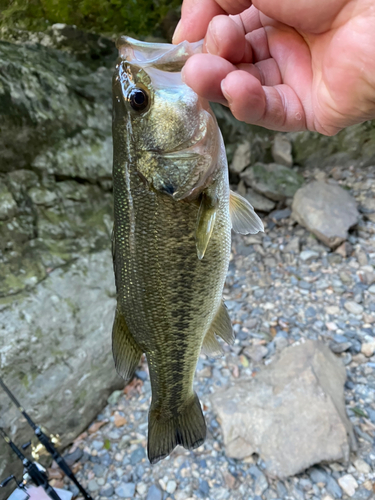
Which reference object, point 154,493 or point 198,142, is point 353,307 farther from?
point 198,142

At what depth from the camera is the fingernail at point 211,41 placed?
3.63ft

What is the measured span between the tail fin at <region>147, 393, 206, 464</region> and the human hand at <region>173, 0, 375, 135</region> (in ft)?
4.50

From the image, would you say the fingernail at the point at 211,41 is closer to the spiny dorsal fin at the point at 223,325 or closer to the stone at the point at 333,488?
the spiny dorsal fin at the point at 223,325

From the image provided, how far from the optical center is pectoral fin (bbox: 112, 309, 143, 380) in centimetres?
143

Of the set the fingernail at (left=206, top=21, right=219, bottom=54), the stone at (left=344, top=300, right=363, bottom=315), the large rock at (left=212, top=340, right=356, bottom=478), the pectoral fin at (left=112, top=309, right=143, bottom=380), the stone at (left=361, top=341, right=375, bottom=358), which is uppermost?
the fingernail at (left=206, top=21, right=219, bottom=54)

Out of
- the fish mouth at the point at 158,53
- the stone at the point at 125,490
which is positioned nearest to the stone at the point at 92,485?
the stone at the point at 125,490

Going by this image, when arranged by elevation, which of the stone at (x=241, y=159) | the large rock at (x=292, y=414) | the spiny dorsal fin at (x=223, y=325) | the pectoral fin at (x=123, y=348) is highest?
the pectoral fin at (x=123, y=348)

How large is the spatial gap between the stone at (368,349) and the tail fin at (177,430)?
190 cm

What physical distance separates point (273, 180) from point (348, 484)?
10.9ft

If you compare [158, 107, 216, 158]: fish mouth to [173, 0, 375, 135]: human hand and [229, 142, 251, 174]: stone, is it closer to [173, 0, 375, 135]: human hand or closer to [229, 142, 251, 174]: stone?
[173, 0, 375, 135]: human hand

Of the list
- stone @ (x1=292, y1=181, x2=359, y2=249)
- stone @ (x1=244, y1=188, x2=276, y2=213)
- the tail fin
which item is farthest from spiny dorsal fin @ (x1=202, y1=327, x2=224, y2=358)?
stone @ (x1=244, y1=188, x2=276, y2=213)

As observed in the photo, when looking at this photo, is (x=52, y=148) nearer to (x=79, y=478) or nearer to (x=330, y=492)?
(x=79, y=478)

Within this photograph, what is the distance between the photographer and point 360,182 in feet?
14.1

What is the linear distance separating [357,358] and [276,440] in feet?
3.53
